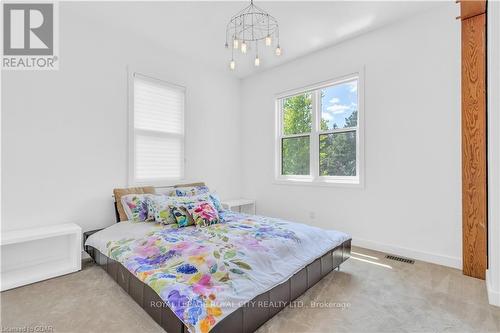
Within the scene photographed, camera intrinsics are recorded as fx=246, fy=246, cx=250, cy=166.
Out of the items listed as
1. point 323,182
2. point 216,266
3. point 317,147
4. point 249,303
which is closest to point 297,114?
point 317,147

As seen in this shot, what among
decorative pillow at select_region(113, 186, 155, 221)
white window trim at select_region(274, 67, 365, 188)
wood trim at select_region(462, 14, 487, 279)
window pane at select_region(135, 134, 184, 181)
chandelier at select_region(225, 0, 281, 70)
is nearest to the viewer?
wood trim at select_region(462, 14, 487, 279)

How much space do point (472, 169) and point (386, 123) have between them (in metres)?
1.01

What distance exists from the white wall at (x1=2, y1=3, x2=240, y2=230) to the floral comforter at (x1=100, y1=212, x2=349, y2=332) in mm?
971

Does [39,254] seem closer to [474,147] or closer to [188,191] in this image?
[188,191]

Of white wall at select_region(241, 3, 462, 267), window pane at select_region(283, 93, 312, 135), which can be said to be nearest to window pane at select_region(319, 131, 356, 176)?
white wall at select_region(241, 3, 462, 267)

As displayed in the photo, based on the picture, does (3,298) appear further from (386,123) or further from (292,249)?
(386,123)

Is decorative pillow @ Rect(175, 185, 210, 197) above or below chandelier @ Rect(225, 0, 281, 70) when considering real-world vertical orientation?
below

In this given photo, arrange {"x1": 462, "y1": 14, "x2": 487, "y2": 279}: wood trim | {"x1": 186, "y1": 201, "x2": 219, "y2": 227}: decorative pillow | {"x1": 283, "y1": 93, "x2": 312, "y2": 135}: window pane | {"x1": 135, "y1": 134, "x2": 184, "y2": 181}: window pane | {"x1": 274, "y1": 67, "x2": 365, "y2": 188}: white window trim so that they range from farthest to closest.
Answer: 1. {"x1": 283, "y1": 93, "x2": 312, "y2": 135}: window pane
2. {"x1": 135, "y1": 134, "x2": 184, "y2": 181}: window pane
3. {"x1": 274, "y1": 67, "x2": 365, "y2": 188}: white window trim
4. {"x1": 186, "y1": 201, "x2": 219, "y2": 227}: decorative pillow
5. {"x1": 462, "y1": 14, "x2": 487, "y2": 279}: wood trim

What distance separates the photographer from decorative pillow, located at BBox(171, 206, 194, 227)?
2.64m

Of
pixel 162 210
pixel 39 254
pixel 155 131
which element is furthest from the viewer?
pixel 155 131

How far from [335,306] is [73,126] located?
3.26m

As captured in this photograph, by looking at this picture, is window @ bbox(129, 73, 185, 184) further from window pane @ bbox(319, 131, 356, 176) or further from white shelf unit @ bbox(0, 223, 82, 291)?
window pane @ bbox(319, 131, 356, 176)

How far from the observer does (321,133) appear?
3840 mm

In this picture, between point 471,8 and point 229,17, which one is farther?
point 229,17
